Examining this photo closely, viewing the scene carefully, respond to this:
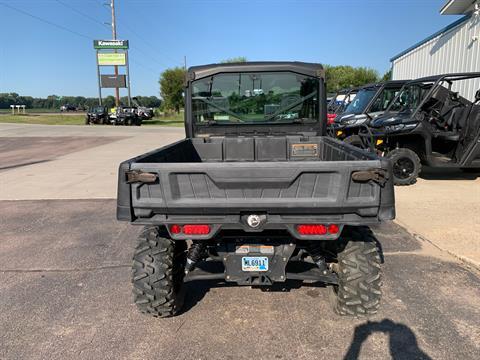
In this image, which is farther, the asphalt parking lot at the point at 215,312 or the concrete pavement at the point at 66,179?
the concrete pavement at the point at 66,179

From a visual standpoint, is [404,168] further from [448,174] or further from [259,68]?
[259,68]

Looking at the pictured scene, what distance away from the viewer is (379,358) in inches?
108

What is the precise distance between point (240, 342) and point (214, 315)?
1.47ft

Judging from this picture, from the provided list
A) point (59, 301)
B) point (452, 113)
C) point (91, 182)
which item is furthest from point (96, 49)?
point (59, 301)

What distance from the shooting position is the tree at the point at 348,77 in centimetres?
4866

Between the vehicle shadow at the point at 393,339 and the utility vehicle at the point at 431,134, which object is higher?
the utility vehicle at the point at 431,134

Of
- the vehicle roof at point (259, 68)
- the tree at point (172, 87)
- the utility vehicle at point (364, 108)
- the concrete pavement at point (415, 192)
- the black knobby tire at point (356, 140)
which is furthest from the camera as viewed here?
the tree at point (172, 87)

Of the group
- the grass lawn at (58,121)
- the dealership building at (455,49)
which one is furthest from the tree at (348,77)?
the dealership building at (455,49)

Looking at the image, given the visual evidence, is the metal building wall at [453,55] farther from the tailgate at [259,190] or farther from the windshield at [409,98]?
the tailgate at [259,190]

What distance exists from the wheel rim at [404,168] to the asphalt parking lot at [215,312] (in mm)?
2729

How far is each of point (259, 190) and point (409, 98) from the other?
336 inches

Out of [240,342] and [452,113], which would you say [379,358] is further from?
[452,113]

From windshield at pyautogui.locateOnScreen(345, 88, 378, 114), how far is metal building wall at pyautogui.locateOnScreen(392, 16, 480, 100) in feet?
10.1

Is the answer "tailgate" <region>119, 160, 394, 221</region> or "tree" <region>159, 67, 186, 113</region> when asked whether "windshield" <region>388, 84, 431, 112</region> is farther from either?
"tree" <region>159, 67, 186, 113</region>
